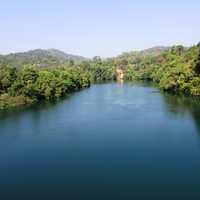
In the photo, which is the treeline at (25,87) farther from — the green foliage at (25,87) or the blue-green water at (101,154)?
the blue-green water at (101,154)

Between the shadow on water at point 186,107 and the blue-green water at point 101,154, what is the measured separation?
0.11 m

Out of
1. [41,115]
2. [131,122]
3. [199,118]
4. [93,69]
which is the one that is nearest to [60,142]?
[131,122]

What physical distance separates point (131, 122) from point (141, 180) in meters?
14.7

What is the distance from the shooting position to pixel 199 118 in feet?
107

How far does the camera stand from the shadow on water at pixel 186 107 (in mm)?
33956

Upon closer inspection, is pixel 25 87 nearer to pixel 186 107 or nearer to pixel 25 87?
pixel 25 87

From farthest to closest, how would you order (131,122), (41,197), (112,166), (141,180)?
(131,122) → (112,166) → (141,180) → (41,197)

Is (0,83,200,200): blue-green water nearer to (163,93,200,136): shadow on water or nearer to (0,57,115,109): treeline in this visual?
(163,93,200,136): shadow on water

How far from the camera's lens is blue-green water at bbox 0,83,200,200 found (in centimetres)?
1633

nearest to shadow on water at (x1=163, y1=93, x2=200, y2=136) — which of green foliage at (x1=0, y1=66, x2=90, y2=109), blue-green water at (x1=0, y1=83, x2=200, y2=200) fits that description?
blue-green water at (x1=0, y1=83, x2=200, y2=200)

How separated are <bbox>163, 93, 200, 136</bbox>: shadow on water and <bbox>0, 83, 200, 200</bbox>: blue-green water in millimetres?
112

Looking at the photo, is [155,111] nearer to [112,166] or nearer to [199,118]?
[199,118]

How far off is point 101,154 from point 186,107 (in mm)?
19861

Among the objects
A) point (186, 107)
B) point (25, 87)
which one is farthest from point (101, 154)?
point (25, 87)
